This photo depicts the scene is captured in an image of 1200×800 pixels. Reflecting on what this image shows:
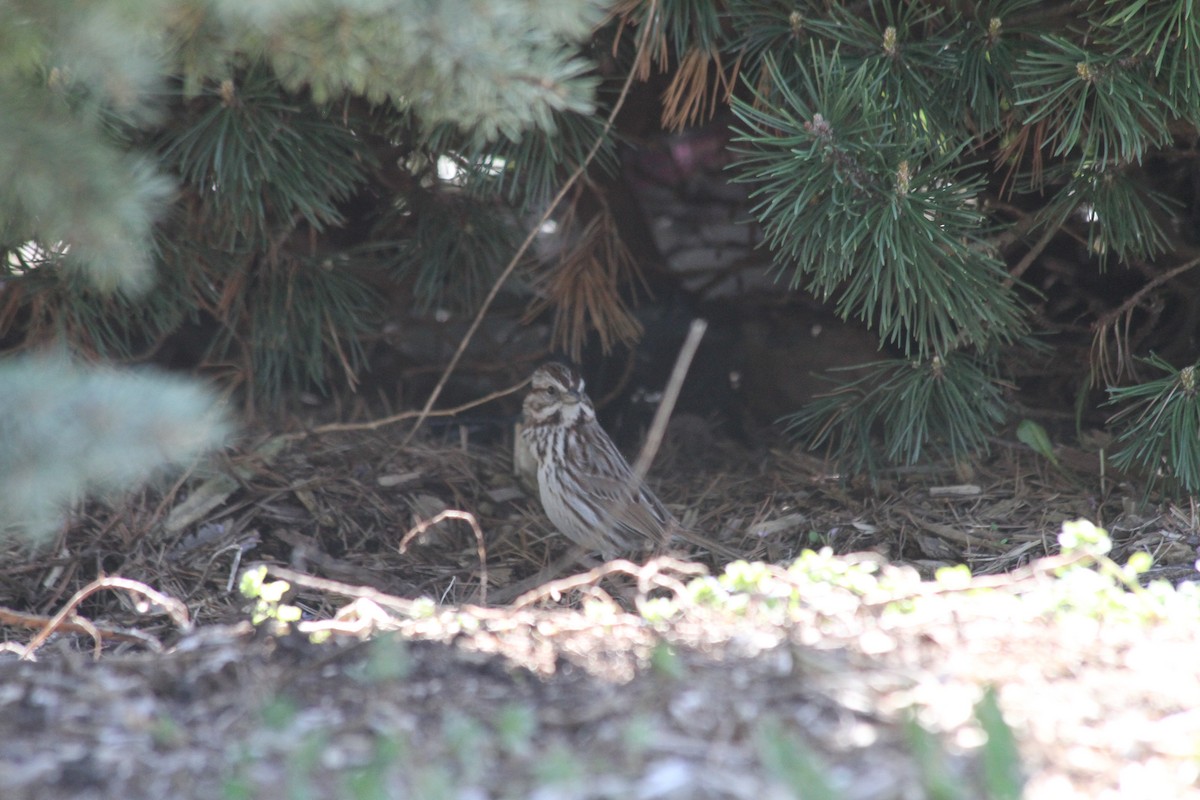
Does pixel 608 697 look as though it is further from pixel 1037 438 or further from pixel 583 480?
pixel 1037 438

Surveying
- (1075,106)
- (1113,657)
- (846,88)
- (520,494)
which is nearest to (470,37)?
(846,88)

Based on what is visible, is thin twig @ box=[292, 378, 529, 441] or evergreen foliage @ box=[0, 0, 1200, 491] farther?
thin twig @ box=[292, 378, 529, 441]

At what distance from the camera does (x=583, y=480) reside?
14.1ft

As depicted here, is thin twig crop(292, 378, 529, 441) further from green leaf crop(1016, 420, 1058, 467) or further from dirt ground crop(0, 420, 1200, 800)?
green leaf crop(1016, 420, 1058, 467)

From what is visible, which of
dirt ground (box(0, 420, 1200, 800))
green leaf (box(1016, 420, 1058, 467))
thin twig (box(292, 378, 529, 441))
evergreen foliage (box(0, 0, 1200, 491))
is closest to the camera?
dirt ground (box(0, 420, 1200, 800))

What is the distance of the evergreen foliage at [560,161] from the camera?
2.17 meters

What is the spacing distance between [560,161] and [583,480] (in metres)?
1.16

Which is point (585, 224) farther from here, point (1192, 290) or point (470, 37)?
point (470, 37)

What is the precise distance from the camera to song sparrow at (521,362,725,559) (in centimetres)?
421

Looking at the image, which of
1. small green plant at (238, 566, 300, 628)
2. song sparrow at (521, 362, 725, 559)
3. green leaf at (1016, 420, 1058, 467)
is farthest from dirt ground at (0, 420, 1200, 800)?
song sparrow at (521, 362, 725, 559)

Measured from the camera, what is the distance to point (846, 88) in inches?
125

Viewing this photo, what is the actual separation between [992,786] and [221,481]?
3.09m

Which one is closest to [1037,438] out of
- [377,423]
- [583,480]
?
[583,480]

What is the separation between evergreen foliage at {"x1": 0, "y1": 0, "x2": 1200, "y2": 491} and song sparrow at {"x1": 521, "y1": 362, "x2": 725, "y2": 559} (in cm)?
36
